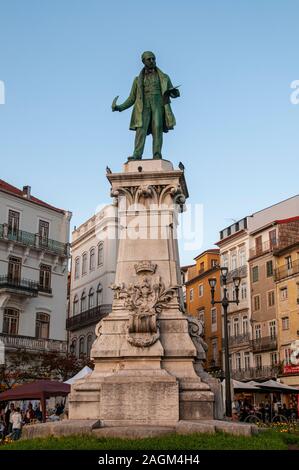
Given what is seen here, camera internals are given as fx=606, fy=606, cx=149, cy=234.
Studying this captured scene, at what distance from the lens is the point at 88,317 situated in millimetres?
54375

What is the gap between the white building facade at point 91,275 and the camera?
52406 millimetres

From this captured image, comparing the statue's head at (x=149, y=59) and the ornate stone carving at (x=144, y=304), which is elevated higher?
the statue's head at (x=149, y=59)

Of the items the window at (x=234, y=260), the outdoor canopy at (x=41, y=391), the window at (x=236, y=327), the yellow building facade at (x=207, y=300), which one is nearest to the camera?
the outdoor canopy at (x=41, y=391)

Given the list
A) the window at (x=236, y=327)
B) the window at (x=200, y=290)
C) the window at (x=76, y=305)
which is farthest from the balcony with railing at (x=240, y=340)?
the window at (x=76, y=305)

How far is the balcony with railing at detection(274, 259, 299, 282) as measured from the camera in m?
49.0

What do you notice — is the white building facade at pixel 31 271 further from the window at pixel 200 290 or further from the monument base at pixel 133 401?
the monument base at pixel 133 401

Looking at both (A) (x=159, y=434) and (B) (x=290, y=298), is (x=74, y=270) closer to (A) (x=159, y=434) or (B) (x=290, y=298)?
(B) (x=290, y=298)

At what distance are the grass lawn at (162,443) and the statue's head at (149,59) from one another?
371 inches

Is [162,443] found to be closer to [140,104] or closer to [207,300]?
[140,104]

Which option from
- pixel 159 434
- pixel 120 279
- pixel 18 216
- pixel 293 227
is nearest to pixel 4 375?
pixel 18 216

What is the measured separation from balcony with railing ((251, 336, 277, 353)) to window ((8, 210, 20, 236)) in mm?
22450

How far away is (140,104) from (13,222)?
104 feet

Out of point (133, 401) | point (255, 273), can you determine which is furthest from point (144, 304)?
point (255, 273)

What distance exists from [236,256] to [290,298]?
10756 mm
